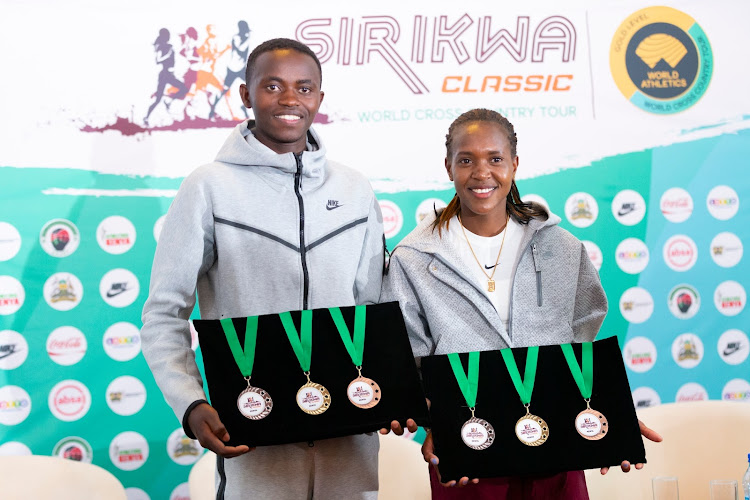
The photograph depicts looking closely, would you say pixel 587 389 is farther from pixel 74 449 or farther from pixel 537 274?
pixel 74 449

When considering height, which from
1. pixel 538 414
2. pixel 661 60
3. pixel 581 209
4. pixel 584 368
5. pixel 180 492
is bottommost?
pixel 180 492

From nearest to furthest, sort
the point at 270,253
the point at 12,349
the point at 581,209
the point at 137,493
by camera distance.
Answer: the point at 270,253
the point at 12,349
the point at 137,493
the point at 581,209

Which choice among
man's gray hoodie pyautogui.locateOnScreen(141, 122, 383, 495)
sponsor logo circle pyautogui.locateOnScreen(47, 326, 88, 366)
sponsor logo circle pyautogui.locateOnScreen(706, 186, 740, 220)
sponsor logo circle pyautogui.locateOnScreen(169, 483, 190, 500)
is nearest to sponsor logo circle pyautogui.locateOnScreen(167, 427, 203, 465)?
sponsor logo circle pyautogui.locateOnScreen(169, 483, 190, 500)

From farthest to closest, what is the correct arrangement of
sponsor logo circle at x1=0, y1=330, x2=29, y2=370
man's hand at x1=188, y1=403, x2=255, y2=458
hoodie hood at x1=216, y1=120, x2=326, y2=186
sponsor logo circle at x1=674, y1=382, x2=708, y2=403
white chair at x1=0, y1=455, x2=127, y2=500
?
sponsor logo circle at x1=674, y1=382, x2=708, y2=403
sponsor logo circle at x1=0, y1=330, x2=29, y2=370
white chair at x1=0, y1=455, x2=127, y2=500
hoodie hood at x1=216, y1=120, x2=326, y2=186
man's hand at x1=188, y1=403, x2=255, y2=458

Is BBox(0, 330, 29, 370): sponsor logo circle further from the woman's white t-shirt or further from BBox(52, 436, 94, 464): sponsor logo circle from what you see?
the woman's white t-shirt

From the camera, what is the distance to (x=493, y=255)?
2.08 meters

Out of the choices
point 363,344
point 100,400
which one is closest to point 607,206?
point 363,344

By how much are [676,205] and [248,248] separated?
2.54 meters

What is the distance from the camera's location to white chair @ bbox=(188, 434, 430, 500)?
2.62 meters

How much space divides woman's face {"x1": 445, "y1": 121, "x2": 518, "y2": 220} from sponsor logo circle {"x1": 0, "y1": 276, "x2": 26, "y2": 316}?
218 centimetres

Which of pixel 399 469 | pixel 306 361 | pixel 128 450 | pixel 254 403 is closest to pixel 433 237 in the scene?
pixel 306 361

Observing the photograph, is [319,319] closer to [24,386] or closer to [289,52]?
[289,52]

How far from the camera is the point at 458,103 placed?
3.48 m

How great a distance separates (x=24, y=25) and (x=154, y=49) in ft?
1.88
